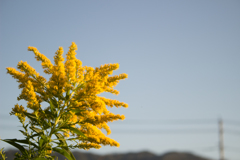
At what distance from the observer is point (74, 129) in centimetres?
276

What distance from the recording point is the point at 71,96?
2.96 metres

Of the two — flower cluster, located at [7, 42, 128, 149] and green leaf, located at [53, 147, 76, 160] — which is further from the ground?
flower cluster, located at [7, 42, 128, 149]

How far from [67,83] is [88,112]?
41 cm

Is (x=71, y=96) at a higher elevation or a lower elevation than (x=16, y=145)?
higher

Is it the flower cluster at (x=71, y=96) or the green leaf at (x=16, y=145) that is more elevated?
the flower cluster at (x=71, y=96)

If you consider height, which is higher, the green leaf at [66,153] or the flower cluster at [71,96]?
the flower cluster at [71,96]

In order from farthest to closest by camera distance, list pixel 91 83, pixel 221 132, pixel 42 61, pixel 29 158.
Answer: pixel 221 132 → pixel 42 61 → pixel 91 83 → pixel 29 158

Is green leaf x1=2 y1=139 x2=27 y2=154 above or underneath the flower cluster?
underneath

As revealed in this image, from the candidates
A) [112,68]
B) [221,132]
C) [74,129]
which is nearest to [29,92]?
[74,129]

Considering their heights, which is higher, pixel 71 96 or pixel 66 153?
pixel 71 96

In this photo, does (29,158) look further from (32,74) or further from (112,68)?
(112,68)

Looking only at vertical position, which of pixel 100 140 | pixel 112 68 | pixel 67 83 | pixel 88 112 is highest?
pixel 112 68

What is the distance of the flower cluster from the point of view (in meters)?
2.81

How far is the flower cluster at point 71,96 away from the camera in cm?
281
